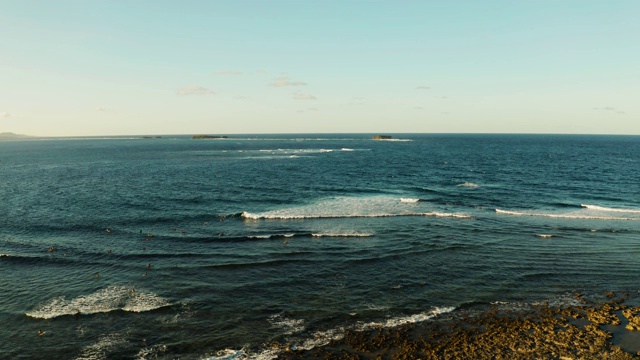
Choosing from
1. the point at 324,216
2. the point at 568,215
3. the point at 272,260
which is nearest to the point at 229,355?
the point at 272,260

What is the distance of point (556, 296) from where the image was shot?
27188 millimetres

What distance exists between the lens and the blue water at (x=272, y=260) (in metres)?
23.3

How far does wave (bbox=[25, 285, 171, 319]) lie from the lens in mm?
25234

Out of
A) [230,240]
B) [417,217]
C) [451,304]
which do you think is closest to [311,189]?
[417,217]

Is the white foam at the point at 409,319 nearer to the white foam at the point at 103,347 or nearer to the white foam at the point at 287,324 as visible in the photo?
the white foam at the point at 287,324

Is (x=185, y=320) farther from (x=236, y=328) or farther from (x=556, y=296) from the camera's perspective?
(x=556, y=296)

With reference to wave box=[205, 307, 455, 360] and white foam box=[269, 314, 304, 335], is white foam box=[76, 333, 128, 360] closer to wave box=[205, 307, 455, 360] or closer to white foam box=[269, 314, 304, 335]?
wave box=[205, 307, 455, 360]

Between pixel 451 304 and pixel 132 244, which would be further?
pixel 132 244

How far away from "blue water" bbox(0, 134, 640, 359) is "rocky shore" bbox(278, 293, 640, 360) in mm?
1412

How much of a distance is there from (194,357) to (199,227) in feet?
89.0

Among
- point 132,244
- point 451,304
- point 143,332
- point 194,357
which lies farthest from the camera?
point 132,244

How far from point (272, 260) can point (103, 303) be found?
13716mm

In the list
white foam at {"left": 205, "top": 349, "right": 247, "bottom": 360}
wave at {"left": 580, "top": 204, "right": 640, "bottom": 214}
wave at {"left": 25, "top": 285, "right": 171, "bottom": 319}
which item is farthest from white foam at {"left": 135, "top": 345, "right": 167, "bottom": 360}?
wave at {"left": 580, "top": 204, "right": 640, "bottom": 214}

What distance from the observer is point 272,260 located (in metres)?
34.7
